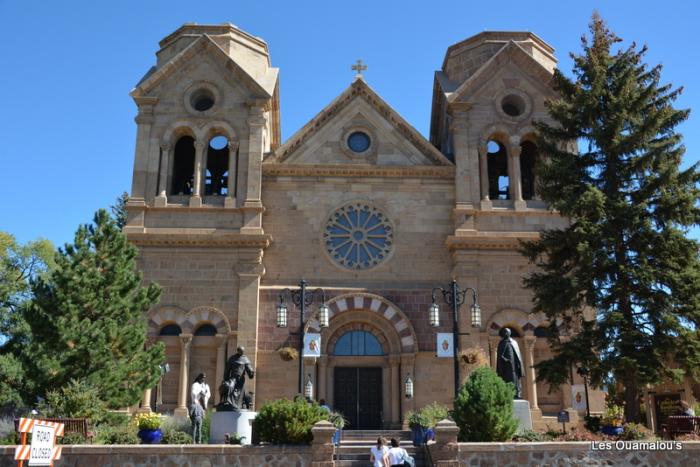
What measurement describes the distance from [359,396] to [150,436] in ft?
35.8

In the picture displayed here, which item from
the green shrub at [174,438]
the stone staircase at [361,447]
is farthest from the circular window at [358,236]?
the green shrub at [174,438]

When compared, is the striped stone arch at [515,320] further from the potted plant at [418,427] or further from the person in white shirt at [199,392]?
the person in white shirt at [199,392]

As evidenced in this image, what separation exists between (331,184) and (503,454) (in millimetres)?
16288

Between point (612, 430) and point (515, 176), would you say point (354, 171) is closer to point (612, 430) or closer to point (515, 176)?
point (515, 176)

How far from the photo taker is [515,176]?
30906 mm

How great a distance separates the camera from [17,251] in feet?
147

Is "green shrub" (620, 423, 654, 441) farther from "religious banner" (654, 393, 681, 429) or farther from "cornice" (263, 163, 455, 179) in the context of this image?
"cornice" (263, 163, 455, 179)

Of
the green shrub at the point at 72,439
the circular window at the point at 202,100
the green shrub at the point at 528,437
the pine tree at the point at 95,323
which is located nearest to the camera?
the green shrub at the point at 72,439

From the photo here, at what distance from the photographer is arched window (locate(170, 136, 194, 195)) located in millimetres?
32031

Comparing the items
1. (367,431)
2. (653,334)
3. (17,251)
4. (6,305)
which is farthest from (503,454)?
(17,251)

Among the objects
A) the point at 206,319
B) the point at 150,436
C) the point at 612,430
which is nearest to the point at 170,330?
the point at 206,319

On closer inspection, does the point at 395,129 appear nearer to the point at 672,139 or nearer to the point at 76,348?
the point at 672,139

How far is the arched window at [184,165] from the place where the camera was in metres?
32.0

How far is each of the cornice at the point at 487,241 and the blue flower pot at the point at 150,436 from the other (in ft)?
47.3
